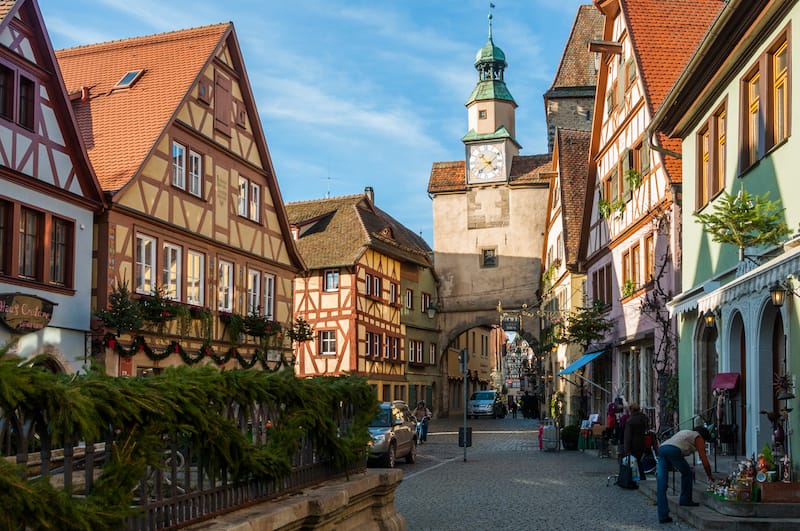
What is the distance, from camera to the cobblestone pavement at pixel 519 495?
12.5 metres

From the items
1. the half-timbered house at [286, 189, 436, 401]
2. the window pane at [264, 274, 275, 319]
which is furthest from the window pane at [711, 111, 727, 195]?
the half-timbered house at [286, 189, 436, 401]

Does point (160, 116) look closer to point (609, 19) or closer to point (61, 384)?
point (609, 19)

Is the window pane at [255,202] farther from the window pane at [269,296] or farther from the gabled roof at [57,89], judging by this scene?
the gabled roof at [57,89]

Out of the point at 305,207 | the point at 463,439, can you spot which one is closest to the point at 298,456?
the point at 463,439

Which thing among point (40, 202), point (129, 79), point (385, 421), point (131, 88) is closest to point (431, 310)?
point (129, 79)

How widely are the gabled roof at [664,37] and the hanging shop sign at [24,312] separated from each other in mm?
13515

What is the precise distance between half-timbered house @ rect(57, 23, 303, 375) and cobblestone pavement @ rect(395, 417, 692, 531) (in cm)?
628

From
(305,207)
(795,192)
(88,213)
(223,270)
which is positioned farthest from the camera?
(305,207)

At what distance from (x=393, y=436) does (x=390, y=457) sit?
54 cm

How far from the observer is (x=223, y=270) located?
2652 cm

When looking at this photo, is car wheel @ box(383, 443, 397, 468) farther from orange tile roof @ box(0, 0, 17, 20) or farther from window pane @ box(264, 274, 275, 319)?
orange tile roof @ box(0, 0, 17, 20)

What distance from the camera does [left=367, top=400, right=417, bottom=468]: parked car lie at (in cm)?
2094

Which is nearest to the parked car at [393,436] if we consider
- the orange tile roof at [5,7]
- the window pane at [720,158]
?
the window pane at [720,158]

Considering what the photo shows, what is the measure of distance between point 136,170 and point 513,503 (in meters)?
11.8
